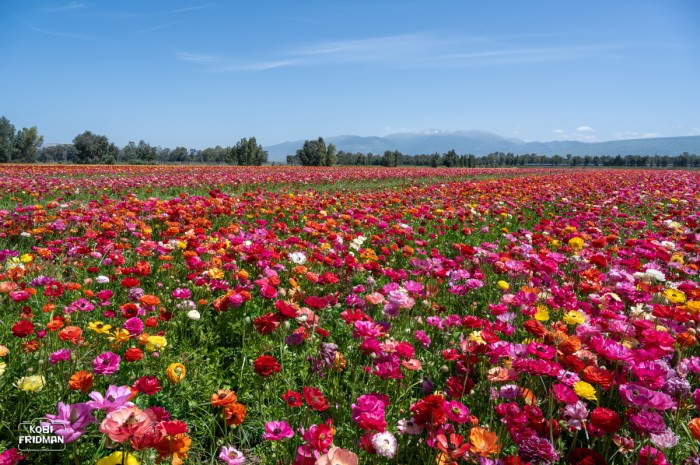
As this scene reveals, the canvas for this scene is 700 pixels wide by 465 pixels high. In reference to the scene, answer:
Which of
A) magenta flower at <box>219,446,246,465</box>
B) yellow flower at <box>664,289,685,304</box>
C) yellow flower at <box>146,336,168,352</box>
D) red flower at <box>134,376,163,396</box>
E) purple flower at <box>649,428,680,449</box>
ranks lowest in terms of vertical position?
purple flower at <box>649,428,680,449</box>

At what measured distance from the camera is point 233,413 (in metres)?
1.63

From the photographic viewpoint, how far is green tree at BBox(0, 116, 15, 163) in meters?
66.4

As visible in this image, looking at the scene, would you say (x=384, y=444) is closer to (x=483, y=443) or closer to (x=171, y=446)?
(x=483, y=443)

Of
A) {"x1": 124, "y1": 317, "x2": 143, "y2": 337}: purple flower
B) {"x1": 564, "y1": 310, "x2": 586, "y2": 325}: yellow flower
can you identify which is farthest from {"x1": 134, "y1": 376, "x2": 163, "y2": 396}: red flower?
{"x1": 564, "y1": 310, "x2": 586, "y2": 325}: yellow flower

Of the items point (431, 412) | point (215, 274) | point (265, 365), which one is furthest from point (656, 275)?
point (215, 274)

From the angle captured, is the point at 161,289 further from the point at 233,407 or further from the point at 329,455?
the point at 329,455

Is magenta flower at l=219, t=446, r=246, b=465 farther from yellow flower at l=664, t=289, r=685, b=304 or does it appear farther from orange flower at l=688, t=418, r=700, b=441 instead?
yellow flower at l=664, t=289, r=685, b=304

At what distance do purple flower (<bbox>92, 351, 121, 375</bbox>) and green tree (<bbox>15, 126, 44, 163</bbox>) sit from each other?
303 ft

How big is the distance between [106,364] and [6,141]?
9300 centimetres

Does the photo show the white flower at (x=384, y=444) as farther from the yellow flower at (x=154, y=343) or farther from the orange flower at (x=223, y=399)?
the yellow flower at (x=154, y=343)

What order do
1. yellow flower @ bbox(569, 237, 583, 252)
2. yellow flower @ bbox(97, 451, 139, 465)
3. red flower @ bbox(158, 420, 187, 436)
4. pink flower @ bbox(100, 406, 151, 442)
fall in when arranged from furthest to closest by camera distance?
yellow flower @ bbox(569, 237, 583, 252) → yellow flower @ bbox(97, 451, 139, 465) → red flower @ bbox(158, 420, 187, 436) → pink flower @ bbox(100, 406, 151, 442)

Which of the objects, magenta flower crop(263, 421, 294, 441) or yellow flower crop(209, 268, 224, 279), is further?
yellow flower crop(209, 268, 224, 279)

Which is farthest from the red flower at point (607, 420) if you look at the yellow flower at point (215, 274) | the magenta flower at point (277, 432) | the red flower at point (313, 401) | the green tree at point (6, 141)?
the green tree at point (6, 141)

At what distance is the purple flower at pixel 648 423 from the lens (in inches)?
60.8
